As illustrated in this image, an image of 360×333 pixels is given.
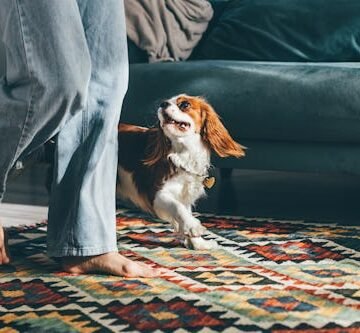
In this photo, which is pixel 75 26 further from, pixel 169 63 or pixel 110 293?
pixel 169 63

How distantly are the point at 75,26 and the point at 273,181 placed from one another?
195 centimetres

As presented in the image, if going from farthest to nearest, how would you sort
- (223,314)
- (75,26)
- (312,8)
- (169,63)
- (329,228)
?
(312,8)
(169,63)
(329,228)
(75,26)
(223,314)

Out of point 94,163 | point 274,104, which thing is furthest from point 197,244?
point 274,104

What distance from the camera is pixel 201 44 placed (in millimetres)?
3148

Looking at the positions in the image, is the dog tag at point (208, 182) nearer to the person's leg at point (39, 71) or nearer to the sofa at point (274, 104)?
the sofa at point (274, 104)

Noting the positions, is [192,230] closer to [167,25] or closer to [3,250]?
[3,250]

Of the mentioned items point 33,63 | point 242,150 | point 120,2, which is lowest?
point 242,150

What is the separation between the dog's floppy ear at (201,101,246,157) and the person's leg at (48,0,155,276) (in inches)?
17.3

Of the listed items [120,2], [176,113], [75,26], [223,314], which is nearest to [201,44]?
[176,113]

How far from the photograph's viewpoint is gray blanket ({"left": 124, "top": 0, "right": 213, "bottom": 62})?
2797mm

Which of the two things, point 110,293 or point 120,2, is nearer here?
point 110,293

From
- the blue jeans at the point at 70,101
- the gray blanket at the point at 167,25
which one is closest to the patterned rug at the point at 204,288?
the blue jeans at the point at 70,101

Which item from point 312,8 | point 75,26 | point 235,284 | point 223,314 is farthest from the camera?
point 312,8

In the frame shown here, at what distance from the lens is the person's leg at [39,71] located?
1.55m
